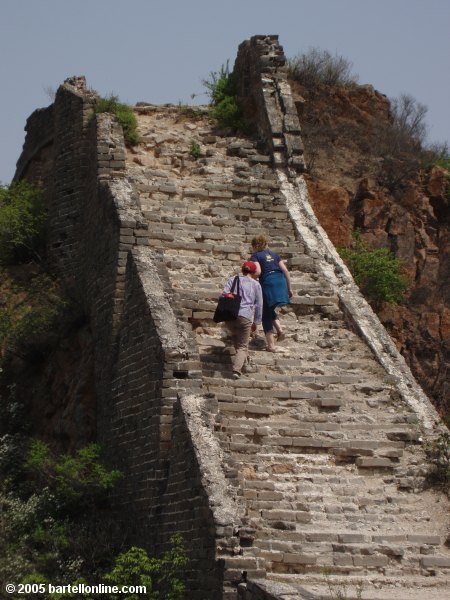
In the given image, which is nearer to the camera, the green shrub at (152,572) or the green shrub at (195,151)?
the green shrub at (152,572)

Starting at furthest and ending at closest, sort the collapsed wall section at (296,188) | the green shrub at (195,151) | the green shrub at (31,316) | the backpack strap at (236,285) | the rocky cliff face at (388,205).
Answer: the rocky cliff face at (388,205)
the green shrub at (195,151)
the green shrub at (31,316)
the collapsed wall section at (296,188)
the backpack strap at (236,285)

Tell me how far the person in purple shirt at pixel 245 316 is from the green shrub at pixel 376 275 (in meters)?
4.83

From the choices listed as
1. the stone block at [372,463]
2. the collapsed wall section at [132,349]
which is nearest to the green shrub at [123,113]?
the collapsed wall section at [132,349]

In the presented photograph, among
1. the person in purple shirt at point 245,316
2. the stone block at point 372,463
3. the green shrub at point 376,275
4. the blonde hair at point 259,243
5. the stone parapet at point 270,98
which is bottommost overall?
the stone block at point 372,463

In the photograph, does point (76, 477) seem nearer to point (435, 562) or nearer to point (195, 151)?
point (435, 562)

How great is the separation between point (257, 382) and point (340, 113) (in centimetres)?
1027

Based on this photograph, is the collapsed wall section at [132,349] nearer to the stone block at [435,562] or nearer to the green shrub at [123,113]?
the green shrub at [123,113]

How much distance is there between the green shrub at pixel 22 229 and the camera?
64.4 feet

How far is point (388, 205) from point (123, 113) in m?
5.16

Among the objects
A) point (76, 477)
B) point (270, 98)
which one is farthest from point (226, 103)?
point (76, 477)

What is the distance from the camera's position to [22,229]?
19.7m

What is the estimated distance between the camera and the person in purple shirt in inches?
571

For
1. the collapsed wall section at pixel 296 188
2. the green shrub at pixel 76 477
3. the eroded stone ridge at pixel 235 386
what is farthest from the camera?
the collapsed wall section at pixel 296 188

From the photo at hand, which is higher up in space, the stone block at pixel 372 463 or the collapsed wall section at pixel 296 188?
the collapsed wall section at pixel 296 188
